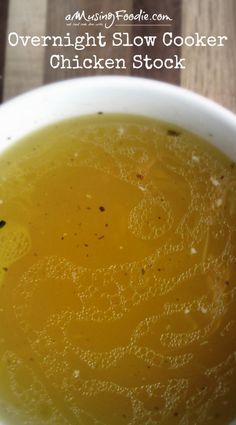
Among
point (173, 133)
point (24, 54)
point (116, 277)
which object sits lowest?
point (116, 277)

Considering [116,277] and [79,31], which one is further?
[79,31]

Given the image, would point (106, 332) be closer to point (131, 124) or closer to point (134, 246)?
point (134, 246)

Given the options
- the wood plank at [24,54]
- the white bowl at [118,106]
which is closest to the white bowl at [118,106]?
the white bowl at [118,106]

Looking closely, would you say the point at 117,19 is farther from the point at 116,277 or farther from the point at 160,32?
the point at 116,277

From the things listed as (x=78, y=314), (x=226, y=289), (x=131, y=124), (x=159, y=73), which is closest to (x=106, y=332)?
(x=78, y=314)

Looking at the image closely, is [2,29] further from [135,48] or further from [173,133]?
[173,133]

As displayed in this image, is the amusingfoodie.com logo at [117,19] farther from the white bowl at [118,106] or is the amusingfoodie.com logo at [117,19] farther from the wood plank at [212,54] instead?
the white bowl at [118,106]

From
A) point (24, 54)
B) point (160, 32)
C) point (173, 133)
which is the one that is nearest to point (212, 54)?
point (160, 32)

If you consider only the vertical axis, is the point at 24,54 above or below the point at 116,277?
above

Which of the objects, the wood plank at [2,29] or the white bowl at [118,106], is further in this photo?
the wood plank at [2,29]
